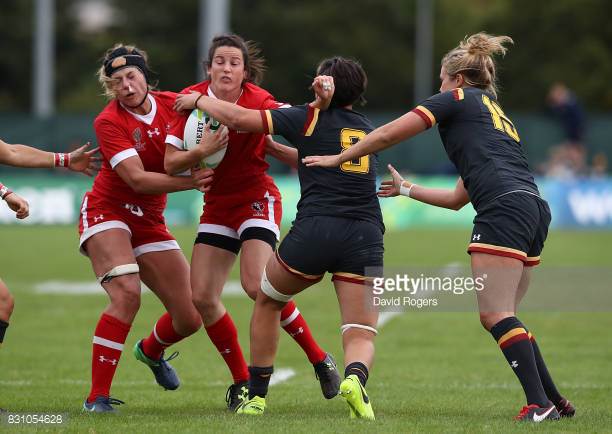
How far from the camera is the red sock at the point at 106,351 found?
7379mm

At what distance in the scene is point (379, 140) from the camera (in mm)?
6656

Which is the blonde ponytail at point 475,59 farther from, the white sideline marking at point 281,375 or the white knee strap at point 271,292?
the white sideline marking at point 281,375

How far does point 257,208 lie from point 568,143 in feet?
74.5

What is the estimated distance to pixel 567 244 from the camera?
21844mm

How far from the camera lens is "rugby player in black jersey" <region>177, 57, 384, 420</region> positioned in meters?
6.85

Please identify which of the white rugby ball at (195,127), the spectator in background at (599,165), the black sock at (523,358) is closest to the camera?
the black sock at (523,358)

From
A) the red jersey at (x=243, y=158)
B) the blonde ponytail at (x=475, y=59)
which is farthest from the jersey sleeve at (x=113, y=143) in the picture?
the blonde ponytail at (x=475, y=59)

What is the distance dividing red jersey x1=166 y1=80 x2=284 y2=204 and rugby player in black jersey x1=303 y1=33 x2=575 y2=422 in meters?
1.12

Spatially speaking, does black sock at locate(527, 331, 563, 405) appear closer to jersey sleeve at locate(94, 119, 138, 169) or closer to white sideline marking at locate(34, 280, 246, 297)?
jersey sleeve at locate(94, 119, 138, 169)

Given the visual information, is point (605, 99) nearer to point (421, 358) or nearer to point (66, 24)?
point (66, 24)

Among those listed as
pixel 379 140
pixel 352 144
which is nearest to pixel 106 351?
pixel 352 144

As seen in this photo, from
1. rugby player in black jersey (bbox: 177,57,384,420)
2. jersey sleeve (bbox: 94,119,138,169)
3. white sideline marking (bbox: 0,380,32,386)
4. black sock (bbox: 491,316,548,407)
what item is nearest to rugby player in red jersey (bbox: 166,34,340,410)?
jersey sleeve (bbox: 94,119,138,169)

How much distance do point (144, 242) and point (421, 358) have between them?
11.4 feet

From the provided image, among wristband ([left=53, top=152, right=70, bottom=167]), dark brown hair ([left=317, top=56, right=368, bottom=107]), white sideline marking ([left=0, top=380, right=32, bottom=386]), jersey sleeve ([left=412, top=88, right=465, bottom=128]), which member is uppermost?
dark brown hair ([left=317, top=56, right=368, bottom=107])
